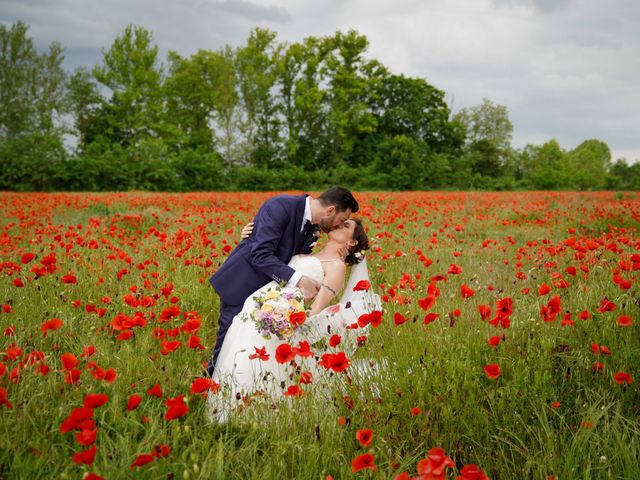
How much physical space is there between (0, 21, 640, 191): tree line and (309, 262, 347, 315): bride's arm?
26.6 metres

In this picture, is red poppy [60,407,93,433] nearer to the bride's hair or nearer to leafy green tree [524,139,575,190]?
the bride's hair

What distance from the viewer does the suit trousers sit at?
339cm

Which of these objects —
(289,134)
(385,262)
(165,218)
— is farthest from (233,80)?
(385,262)

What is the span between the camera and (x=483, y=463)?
2.06 meters

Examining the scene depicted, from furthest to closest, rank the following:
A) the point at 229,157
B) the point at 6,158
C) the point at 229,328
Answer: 1. the point at 229,157
2. the point at 6,158
3. the point at 229,328

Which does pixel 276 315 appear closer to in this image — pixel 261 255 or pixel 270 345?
pixel 270 345

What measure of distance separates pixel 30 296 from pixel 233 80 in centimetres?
3587

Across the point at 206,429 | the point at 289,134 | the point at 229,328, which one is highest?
the point at 289,134

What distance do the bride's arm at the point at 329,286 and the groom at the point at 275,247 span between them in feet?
0.27

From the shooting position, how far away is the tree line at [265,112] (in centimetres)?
3381

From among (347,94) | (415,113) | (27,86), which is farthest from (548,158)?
(27,86)

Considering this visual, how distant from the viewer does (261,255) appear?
351 cm

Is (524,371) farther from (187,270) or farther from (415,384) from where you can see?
(187,270)

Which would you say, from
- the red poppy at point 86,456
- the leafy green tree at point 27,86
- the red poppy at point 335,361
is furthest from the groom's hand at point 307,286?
Result: the leafy green tree at point 27,86
